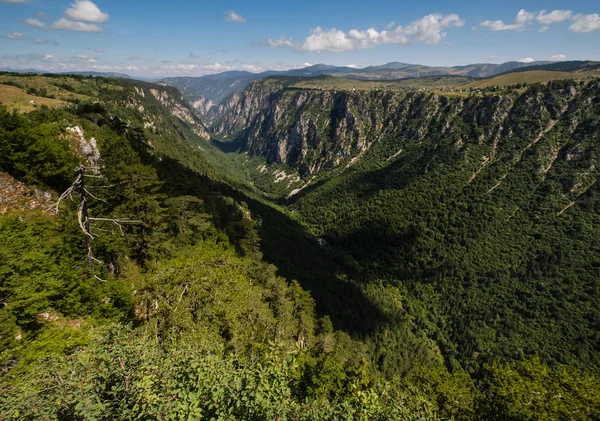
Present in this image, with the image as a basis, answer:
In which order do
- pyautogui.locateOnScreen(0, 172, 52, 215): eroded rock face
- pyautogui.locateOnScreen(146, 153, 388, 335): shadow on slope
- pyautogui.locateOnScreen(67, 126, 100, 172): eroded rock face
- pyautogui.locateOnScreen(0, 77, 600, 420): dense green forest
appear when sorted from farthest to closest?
pyautogui.locateOnScreen(146, 153, 388, 335): shadow on slope < pyautogui.locateOnScreen(67, 126, 100, 172): eroded rock face < pyautogui.locateOnScreen(0, 172, 52, 215): eroded rock face < pyautogui.locateOnScreen(0, 77, 600, 420): dense green forest

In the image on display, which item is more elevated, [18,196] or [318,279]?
[18,196]

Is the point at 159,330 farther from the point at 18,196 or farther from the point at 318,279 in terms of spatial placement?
the point at 318,279

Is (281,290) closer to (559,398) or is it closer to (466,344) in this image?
(559,398)

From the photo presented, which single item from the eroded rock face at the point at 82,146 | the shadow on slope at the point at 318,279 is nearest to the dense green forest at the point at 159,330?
the eroded rock face at the point at 82,146

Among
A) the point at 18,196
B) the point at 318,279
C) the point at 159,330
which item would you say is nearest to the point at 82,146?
the point at 18,196

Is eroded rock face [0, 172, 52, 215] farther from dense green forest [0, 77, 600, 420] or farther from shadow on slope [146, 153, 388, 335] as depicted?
shadow on slope [146, 153, 388, 335]

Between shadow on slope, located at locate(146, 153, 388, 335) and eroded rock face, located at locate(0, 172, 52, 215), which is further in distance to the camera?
shadow on slope, located at locate(146, 153, 388, 335)

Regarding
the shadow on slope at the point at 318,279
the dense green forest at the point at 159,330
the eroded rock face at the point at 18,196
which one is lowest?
the shadow on slope at the point at 318,279

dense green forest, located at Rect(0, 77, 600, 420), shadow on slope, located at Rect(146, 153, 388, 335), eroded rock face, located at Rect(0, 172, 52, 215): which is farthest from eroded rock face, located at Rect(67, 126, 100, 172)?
shadow on slope, located at Rect(146, 153, 388, 335)

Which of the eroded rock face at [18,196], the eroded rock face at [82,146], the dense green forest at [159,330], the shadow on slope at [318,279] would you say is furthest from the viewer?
the shadow on slope at [318,279]

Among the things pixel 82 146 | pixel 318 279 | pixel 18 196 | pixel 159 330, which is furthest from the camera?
pixel 318 279

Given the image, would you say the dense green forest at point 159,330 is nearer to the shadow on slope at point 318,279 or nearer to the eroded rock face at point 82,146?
the eroded rock face at point 82,146

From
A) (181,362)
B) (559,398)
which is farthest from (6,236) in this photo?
(559,398)
